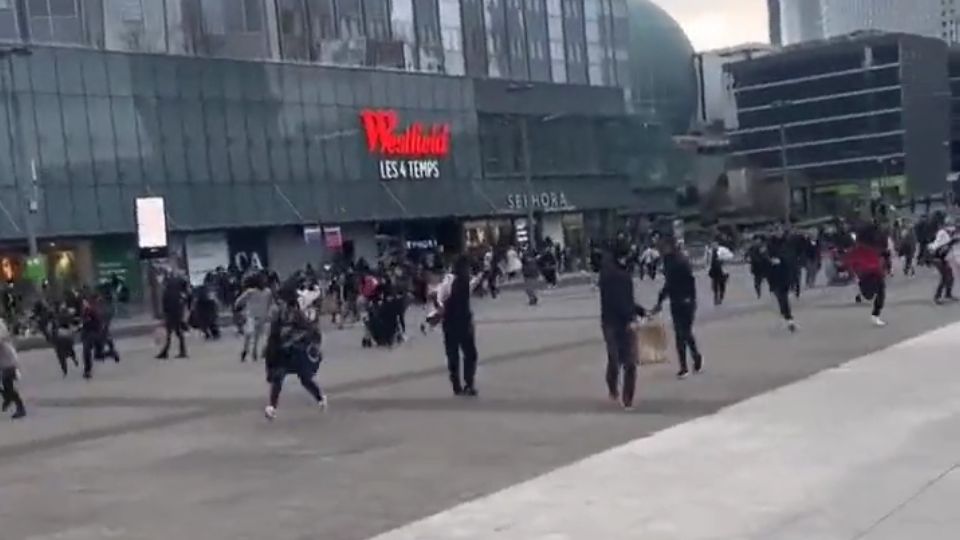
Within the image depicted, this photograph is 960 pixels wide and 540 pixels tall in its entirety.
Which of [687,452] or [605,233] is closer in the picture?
[687,452]

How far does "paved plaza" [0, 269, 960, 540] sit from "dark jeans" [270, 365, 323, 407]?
337 millimetres

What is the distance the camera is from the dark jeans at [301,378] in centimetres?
1628

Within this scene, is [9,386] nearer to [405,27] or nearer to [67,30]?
[67,30]

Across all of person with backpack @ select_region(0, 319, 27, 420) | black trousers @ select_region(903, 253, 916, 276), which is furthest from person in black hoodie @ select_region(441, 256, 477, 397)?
black trousers @ select_region(903, 253, 916, 276)

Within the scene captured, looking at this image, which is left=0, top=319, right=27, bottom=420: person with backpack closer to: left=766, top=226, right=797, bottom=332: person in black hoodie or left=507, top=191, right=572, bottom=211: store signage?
left=766, top=226, right=797, bottom=332: person in black hoodie

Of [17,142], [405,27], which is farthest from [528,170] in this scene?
[17,142]

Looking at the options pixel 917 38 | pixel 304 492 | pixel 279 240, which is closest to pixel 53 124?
pixel 279 240

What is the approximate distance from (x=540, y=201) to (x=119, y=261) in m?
26.7

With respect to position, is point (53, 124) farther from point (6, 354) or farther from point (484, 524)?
point (484, 524)

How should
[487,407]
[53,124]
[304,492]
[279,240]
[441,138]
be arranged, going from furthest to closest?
[441,138]
[279,240]
[53,124]
[487,407]
[304,492]

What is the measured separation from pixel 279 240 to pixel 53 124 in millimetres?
12459

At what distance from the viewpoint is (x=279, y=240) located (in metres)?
64.4

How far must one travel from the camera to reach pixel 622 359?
15.1 metres

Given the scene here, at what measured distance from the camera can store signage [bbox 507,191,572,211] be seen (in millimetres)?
75500
